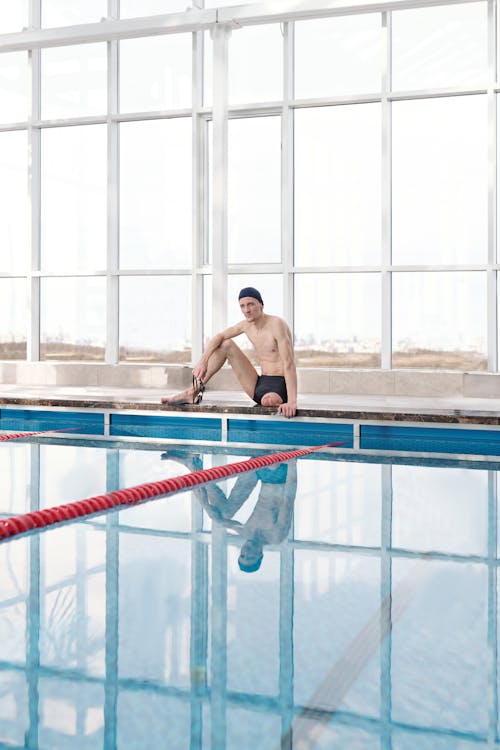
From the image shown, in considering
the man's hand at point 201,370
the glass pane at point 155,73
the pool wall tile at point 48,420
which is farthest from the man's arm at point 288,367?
the glass pane at point 155,73

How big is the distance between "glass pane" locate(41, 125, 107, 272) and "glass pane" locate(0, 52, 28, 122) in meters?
0.46

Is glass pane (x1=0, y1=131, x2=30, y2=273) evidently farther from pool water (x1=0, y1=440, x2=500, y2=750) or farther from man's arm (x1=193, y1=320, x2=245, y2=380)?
pool water (x1=0, y1=440, x2=500, y2=750)

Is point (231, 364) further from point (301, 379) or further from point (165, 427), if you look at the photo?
point (301, 379)

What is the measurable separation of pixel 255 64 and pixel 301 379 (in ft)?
12.5

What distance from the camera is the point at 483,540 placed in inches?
141

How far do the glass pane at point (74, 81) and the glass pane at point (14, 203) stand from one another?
0.64 meters

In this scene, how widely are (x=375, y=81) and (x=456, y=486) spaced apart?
6.10 metres

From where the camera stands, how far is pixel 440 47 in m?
9.46

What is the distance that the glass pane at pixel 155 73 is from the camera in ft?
34.3

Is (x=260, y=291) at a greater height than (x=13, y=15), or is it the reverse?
(x=13, y=15)

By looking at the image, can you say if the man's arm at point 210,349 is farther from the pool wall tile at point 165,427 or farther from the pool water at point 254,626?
the pool water at point 254,626

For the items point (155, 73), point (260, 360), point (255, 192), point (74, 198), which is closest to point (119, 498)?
point (260, 360)

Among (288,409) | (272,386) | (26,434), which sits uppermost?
(272,386)

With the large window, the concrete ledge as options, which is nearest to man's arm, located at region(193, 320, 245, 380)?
the concrete ledge
